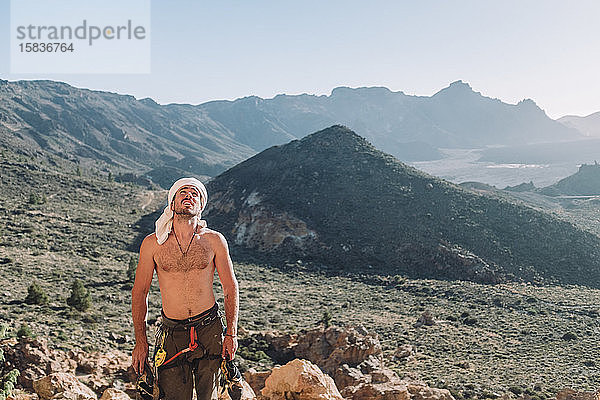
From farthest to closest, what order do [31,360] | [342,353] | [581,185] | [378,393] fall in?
[581,185] → [342,353] → [31,360] → [378,393]

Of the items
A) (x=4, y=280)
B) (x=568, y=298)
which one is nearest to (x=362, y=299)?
(x=568, y=298)

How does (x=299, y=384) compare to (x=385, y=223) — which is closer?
(x=299, y=384)

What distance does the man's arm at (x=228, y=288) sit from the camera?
14.6 feet

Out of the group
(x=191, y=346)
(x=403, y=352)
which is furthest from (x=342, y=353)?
(x=191, y=346)

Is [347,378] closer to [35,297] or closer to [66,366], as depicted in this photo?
[66,366]

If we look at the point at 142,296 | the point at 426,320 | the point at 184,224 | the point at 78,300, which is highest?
the point at 184,224

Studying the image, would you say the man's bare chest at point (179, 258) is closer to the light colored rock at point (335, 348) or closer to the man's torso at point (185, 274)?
the man's torso at point (185, 274)

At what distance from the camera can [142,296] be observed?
176 inches

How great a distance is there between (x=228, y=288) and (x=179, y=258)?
621mm

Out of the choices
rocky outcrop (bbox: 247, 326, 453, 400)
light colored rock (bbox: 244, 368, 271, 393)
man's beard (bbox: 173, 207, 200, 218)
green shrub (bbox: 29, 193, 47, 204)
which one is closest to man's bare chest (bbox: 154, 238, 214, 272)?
man's beard (bbox: 173, 207, 200, 218)

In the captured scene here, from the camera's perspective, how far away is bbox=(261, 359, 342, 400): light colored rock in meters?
6.60

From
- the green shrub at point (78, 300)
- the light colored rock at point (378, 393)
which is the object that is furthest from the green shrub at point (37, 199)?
the light colored rock at point (378, 393)

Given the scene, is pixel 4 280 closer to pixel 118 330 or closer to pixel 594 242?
pixel 118 330

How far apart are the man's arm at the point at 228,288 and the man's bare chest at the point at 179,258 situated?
0.16m
